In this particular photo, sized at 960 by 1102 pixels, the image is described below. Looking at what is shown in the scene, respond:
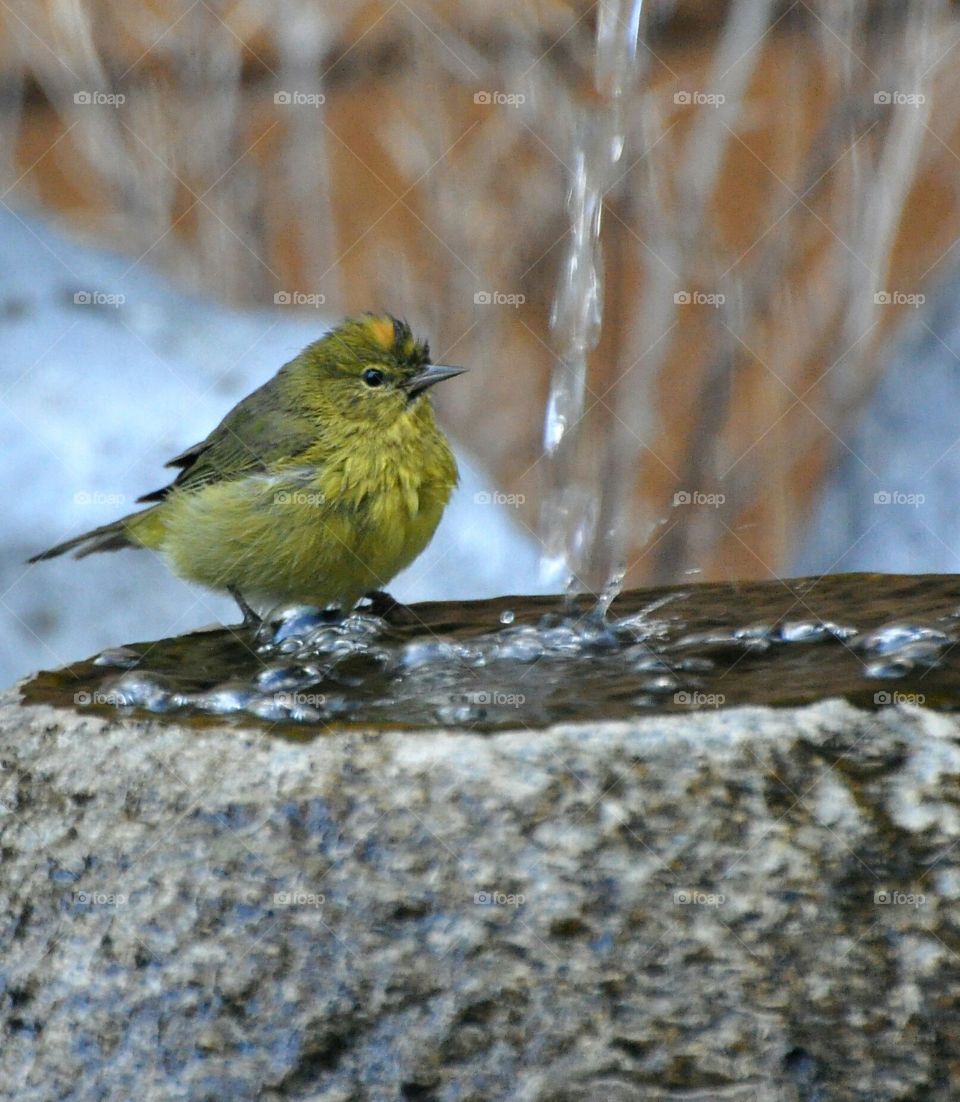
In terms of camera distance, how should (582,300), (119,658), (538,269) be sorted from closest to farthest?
(119,658) → (582,300) → (538,269)

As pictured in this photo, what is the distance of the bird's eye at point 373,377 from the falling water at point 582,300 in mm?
1012

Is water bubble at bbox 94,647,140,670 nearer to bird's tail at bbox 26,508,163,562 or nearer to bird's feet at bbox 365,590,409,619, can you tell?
bird's feet at bbox 365,590,409,619

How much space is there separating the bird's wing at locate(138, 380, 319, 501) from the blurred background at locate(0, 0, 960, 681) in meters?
0.77

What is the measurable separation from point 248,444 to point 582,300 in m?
1.84

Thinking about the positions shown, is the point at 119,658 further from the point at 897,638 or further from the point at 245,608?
A: the point at 897,638

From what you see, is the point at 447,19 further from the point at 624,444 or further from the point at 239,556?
the point at 239,556

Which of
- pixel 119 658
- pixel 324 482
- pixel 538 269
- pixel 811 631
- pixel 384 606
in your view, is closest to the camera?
pixel 811 631

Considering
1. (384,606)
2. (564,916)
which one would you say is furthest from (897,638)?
(384,606)

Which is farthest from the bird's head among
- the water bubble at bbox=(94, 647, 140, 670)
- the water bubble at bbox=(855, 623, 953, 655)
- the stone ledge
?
the stone ledge

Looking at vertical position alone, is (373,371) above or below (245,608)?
above

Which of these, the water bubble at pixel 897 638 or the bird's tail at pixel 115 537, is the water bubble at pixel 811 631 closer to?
the water bubble at pixel 897 638

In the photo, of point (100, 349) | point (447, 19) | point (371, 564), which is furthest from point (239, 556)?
point (447, 19)

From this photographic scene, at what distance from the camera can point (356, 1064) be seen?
8.00 ft

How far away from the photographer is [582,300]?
19.1 ft
